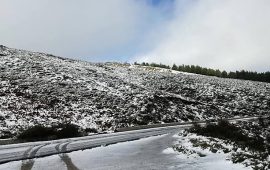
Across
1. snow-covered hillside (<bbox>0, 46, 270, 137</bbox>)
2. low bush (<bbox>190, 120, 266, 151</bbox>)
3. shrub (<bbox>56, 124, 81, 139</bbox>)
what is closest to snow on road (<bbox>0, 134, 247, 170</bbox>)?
low bush (<bbox>190, 120, 266, 151</bbox>)

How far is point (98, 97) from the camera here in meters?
67.4

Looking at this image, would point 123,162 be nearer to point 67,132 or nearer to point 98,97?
point 67,132

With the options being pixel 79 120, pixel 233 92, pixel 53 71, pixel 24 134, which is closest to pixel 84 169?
pixel 24 134

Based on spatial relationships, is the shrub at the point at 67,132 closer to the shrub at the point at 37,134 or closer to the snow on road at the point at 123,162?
the shrub at the point at 37,134

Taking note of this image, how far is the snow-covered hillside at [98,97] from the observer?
→ 54.1 metres

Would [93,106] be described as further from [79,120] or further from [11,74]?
[11,74]

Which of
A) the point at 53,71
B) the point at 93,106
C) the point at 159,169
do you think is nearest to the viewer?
the point at 159,169

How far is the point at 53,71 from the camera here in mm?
79312

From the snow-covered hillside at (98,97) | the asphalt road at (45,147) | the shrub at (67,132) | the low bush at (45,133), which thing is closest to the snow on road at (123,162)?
the asphalt road at (45,147)

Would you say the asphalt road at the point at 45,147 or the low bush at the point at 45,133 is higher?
the asphalt road at the point at 45,147

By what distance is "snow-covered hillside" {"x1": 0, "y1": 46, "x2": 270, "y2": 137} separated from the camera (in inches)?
2132

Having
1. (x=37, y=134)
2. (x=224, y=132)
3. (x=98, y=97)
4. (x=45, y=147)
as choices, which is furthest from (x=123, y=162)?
(x=98, y=97)

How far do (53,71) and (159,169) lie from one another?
6681 centimetres

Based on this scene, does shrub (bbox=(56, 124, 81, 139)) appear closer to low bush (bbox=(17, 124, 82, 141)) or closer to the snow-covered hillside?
low bush (bbox=(17, 124, 82, 141))
